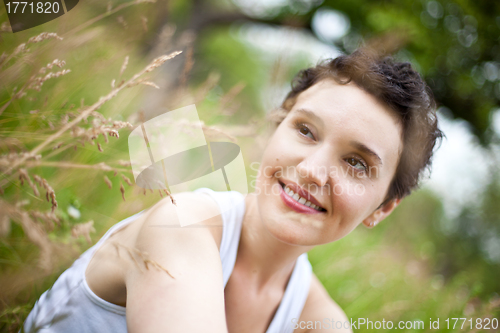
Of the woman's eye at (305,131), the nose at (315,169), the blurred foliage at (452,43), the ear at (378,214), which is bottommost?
the blurred foliage at (452,43)

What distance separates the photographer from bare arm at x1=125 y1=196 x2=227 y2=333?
48 centimetres

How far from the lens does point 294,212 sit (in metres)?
0.65

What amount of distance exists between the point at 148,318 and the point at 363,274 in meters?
1.93

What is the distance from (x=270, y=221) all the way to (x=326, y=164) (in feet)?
0.58

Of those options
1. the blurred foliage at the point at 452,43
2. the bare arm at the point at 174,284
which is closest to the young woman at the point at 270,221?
the bare arm at the point at 174,284

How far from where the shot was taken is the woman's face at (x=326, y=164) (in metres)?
0.65

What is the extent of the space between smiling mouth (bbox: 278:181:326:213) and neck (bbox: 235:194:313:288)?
0.12m

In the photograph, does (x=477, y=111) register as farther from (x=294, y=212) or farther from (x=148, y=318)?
(x=148, y=318)

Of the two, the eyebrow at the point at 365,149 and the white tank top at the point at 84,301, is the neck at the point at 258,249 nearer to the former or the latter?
the white tank top at the point at 84,301

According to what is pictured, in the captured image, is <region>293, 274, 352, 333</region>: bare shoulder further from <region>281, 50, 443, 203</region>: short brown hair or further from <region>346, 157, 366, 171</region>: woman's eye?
<region>346, 157, 366, 171</region>: woman's eye

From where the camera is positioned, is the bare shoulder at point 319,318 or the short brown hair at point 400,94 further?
the bare shoulder at point 319,318

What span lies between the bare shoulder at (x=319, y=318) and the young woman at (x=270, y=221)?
6 cm

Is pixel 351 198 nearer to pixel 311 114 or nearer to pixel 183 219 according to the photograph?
pixel 311 114

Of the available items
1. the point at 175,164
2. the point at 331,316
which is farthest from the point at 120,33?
the point at 331,316
